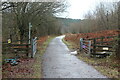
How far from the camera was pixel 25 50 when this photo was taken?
9.89 m

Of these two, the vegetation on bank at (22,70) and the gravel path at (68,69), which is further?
the gravel path at (68,69)

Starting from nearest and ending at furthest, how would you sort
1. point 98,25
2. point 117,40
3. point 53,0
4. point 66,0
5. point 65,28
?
point 117,40 < point 53,0 < point 66,0 < point 98,25 < point 65,28

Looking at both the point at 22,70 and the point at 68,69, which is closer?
the point at 22,70

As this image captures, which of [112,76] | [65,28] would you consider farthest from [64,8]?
[65,28]

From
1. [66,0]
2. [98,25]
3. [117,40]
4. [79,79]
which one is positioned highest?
[66,0]

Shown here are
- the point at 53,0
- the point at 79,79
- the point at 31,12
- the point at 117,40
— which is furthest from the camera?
the point at 31,12

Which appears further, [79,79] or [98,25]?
[98,25]

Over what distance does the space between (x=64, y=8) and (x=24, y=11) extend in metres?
4.48

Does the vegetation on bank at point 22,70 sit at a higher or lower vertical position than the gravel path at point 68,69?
higher

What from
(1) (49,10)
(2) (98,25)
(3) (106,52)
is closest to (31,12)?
(1) (49,10)

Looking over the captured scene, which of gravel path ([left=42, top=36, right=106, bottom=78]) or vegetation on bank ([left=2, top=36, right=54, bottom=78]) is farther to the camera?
gravel path ([left=42, top=36, right=106, bottom=78])

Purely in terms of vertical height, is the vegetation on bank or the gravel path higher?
the vegetation on bank

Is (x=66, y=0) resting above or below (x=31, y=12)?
above

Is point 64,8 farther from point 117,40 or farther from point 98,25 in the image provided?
point 98,25
